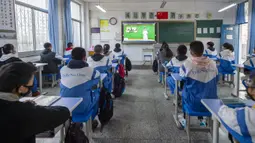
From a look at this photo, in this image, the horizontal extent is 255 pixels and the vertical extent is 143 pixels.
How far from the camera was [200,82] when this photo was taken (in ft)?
8.46

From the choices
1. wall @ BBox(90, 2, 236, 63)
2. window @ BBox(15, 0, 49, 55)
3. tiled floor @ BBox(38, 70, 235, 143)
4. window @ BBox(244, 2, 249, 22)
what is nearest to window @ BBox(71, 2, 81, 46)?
wall @ BBox(90, 2, 236, 63)

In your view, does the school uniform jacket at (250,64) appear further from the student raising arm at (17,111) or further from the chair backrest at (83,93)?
the student raising arm at (17,111)

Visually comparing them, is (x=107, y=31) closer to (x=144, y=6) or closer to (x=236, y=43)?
(x=144, y=6)

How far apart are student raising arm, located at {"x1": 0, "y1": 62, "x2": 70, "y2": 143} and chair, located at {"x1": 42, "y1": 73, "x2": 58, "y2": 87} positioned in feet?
16.5

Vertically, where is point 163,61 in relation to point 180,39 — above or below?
below

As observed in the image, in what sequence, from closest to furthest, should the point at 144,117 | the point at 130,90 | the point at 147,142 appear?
the point at 147,142, the point at 144,117, the point at 130,90

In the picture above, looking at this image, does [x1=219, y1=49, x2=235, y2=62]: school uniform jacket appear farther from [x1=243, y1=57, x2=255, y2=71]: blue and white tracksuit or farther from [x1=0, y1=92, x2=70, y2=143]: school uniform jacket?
[x1=0, y1=92, x2=70, y2=143]: school uniform jacket

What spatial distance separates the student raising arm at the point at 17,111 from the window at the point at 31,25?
15.9 ft

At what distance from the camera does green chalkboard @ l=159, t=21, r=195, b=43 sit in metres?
10.5

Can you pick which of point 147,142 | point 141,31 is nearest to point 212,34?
point 141,31

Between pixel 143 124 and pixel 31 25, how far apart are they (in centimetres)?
451

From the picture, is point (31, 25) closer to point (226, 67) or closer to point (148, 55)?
point (226, 67)

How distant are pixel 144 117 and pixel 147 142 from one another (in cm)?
93

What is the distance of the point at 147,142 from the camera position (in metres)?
2.83
